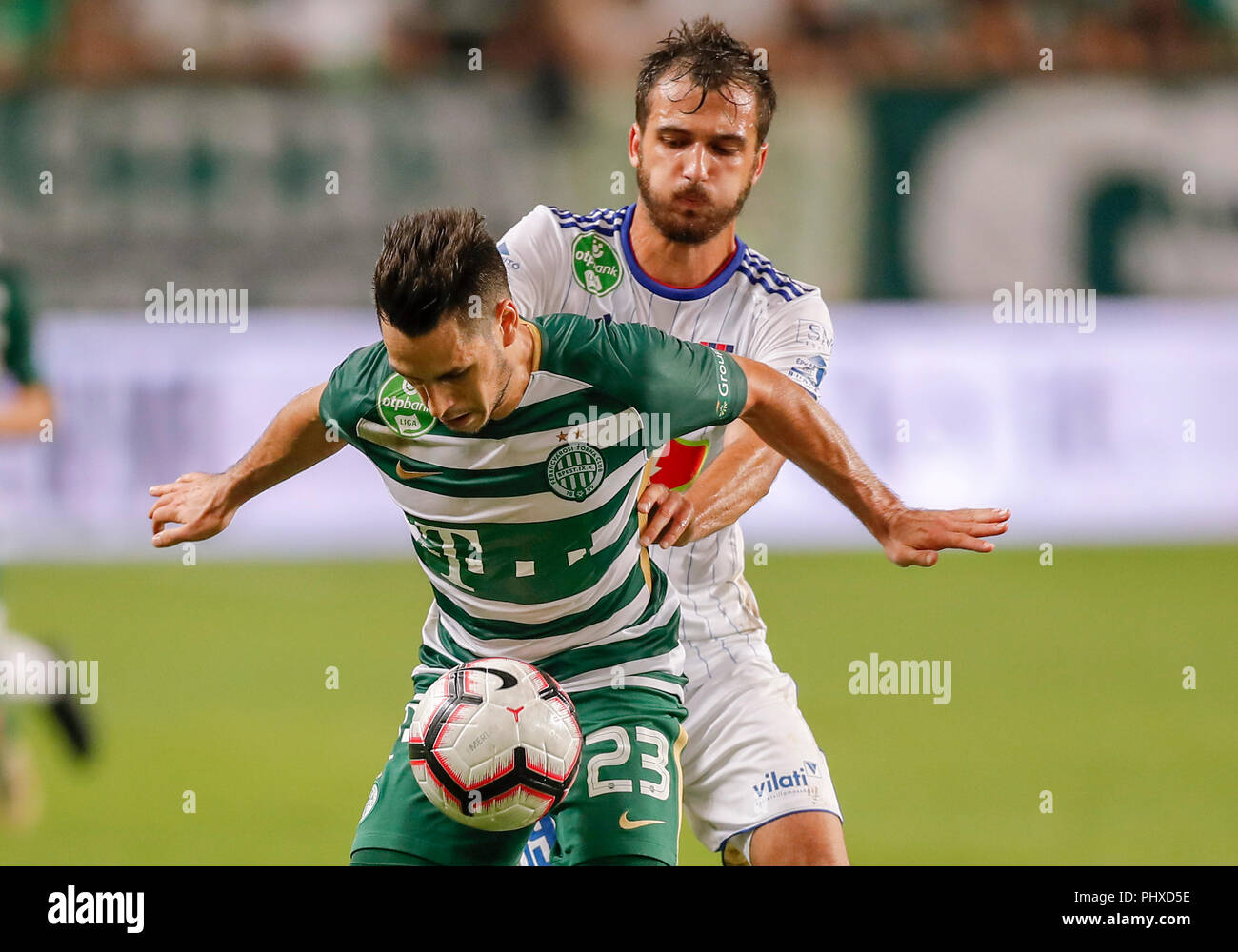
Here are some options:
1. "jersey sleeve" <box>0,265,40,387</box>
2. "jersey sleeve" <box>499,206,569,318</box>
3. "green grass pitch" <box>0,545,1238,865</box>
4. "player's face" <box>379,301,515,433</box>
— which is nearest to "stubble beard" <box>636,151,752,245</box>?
"jersey sleeve" <box>499,206,569,318</box>

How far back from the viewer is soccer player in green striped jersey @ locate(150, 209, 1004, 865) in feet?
11.7

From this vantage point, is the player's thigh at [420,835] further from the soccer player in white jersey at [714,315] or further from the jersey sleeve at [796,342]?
the jersey sleeve at [796,342]

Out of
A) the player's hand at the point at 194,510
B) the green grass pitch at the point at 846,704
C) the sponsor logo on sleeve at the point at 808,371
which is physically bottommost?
the green grass pitch at the point at 846,704

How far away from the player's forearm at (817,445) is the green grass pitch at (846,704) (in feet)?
8.61

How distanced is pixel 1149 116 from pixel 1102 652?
5767mm

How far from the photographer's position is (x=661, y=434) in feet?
11.9

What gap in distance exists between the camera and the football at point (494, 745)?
136 inches

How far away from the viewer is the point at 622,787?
3678 millimetres

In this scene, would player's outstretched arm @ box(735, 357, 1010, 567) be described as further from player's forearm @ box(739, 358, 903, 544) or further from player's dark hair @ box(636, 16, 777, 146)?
player's dark hair @ box(636, 16, 777, 146)

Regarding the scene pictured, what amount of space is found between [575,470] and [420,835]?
916 millimetres

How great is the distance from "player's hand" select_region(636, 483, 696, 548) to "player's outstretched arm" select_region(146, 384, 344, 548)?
812 millimetres

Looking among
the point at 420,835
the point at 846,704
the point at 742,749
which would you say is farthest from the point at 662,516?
the point at 846,704

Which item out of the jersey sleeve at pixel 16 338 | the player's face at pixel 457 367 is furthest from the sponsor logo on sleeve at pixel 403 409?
the jersey sleeve at pixel 16 338

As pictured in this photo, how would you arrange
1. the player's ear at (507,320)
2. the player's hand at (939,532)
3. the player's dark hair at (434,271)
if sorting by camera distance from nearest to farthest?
1. the player's dark hair at (434,271)
2. the player's ear at (507,320)
3. the player's hand at (939,532)
